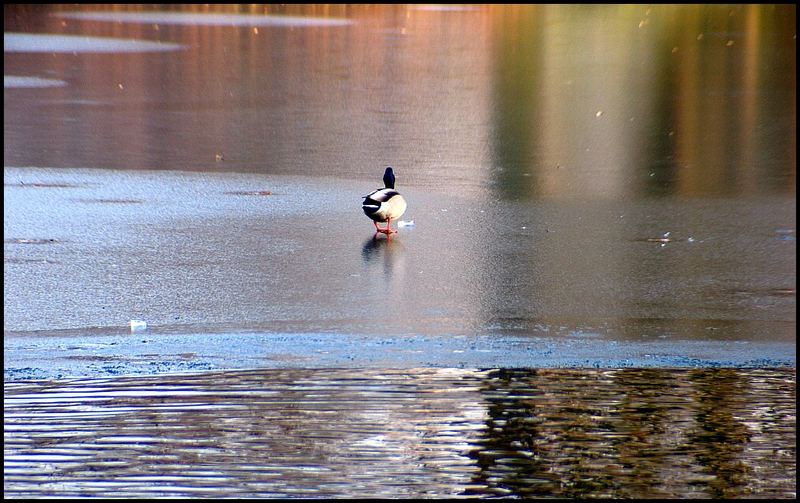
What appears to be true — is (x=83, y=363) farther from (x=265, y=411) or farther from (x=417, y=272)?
(x=417, y=272)

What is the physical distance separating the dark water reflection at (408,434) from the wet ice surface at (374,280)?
1.37ft

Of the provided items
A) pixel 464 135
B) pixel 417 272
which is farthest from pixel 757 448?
pixel 464 135

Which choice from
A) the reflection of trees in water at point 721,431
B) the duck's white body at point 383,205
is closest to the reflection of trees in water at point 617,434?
the reflection of trees in water at point 721,431

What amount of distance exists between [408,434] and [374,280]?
3.38m

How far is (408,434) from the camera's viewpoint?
16.7 ft

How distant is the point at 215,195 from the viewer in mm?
11414

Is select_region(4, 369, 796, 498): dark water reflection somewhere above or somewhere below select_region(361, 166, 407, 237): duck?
below

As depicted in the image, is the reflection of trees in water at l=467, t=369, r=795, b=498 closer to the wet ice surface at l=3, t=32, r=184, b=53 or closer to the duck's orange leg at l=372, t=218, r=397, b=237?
the duck's orange leg at l=372, t=218, r=397, b=237

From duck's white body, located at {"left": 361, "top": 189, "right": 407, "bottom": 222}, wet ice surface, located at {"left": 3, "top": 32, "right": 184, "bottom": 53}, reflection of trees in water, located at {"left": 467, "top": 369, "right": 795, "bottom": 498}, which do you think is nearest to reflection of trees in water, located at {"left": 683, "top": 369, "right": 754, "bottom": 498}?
reflection of trees in water, located at {"left": 467, "top": 369, "right": 795, "bottom": 498}

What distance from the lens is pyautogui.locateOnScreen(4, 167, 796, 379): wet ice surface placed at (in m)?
6.66

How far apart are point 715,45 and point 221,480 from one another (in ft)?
72.6

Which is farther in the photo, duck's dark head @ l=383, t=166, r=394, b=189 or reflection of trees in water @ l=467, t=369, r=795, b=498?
duck's dark head @ l=383, t=166, r=394, b=189

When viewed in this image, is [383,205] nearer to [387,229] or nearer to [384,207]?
[384,207]

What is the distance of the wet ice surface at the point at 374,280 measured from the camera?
6655mm
